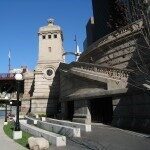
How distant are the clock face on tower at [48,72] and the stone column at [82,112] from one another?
2968 cm

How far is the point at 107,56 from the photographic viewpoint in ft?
111

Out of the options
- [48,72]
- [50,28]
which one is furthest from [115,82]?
[50,28]

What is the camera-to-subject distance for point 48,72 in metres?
62.5

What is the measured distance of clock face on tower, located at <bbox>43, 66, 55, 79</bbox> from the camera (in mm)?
61950

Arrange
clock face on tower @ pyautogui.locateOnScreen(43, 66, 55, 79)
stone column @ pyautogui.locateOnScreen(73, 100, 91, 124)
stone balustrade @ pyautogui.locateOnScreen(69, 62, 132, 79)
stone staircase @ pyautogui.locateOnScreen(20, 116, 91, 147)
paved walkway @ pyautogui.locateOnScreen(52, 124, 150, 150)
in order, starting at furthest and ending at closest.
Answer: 1. clock face on tower @ pyautogui.locateOnScreen(43, 66, 55, 79)
2. stone column @ pyautogui.locateOnScreen(73, 100, 91, 124)
3. stone balustrade @ pyautogui.locateOnScreen(69, 62, 132, 79)
4. stone staircase @ pyautogui.locateOnScreen(20, 116, 91, 147)
5. paved walkway @ pyautogui.locateOnScreen(52, 124, 150, 150)

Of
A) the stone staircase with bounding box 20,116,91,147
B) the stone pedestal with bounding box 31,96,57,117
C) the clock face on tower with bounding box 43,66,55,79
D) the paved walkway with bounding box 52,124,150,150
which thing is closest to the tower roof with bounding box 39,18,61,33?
the clock face on tower with bounding box 43,66,55,79

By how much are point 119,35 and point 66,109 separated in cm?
1472

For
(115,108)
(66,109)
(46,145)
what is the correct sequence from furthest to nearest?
(66,109) → (115,108) → (46,145)

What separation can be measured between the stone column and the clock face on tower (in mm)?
29678

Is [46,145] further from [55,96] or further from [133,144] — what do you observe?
[55,96]

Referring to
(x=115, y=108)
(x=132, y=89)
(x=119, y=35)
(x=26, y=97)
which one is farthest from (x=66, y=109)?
(x=26, y=97)

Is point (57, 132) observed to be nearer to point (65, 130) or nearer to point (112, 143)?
point (65, 130)

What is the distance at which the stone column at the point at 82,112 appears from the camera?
97.3 feet

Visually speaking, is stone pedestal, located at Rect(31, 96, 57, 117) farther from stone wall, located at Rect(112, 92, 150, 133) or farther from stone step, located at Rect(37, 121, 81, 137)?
stone wall, located at Rect(112, 92, 150, 133)
